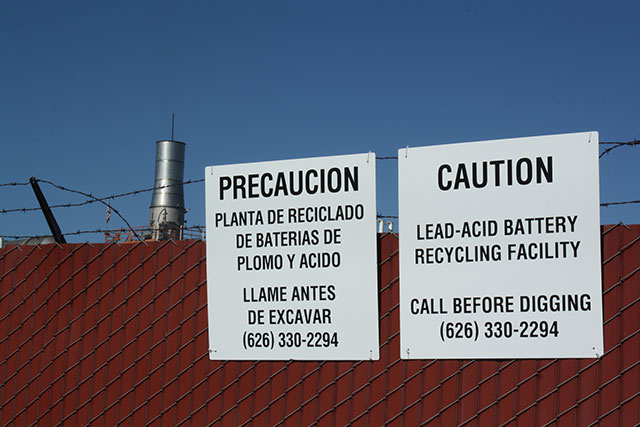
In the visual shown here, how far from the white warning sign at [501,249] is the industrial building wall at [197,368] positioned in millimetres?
114

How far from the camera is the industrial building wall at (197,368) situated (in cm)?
494

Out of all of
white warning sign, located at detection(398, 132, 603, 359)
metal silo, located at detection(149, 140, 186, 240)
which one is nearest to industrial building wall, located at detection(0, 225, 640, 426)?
white warning sign, located at detection(398, 132, 603, 359)

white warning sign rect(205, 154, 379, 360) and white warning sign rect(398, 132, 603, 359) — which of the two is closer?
white warning sign rect(398, 132, 603, 359)

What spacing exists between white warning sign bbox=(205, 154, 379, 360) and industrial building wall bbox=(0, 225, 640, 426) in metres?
0.12

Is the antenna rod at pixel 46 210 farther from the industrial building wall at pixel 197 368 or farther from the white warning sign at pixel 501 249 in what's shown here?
the white warning sign at pixel 501 249

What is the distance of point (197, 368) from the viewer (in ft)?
19.6

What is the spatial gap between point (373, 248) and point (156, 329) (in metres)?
1.91

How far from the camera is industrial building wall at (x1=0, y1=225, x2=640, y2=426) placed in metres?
4.94

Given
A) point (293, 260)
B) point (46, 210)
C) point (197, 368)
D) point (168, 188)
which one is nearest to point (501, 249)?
point (293, 260)

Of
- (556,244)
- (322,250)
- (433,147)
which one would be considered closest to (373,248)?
(322,250)

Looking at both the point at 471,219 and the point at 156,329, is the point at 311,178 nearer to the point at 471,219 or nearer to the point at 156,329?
the point at 471,219

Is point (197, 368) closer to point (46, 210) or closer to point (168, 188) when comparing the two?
point (46, 210)

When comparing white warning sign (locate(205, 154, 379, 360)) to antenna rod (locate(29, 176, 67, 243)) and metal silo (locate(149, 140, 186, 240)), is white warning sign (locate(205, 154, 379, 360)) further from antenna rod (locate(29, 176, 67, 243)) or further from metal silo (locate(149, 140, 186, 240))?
metal silo (locate(149, 140, 186, 240))

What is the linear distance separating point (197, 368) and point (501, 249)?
8.15 feet
